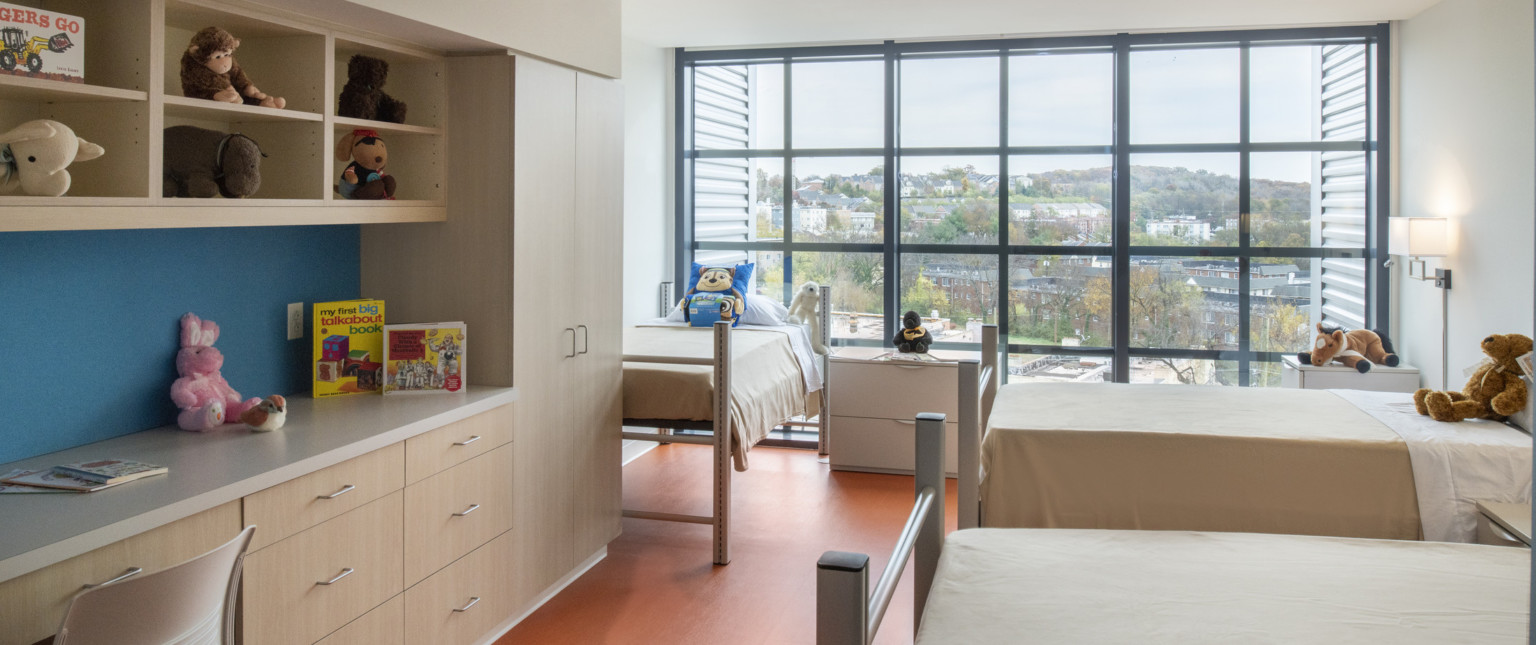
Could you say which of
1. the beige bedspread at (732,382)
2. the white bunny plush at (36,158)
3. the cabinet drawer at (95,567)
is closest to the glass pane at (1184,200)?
the beige bedspread at (732,382)

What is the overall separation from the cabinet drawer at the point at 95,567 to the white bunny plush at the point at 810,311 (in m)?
3.84

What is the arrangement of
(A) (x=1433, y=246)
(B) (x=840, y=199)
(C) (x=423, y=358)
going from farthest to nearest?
(B) (x=840, y=199), (A) (x=1433, y=246), (C) (x=423, y=358)

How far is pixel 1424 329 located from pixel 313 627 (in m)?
4.99

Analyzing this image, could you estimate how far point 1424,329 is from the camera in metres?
4.88

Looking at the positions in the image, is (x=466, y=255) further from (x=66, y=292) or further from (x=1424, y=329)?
(x=1424, y=329)

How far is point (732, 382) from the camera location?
3951 mm

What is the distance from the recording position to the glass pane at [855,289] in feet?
19.1

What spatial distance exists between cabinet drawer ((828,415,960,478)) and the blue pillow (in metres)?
0.83

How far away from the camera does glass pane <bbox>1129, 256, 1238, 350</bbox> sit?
5398 mm

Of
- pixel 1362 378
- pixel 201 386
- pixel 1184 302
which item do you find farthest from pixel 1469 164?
pixel 201 386

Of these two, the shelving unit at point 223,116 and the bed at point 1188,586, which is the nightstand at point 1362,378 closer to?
the bed at point 1188,586

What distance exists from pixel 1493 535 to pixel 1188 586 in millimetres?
1210

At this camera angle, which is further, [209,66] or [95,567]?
[209,66]

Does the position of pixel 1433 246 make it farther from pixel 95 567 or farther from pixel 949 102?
pixel 95 567
